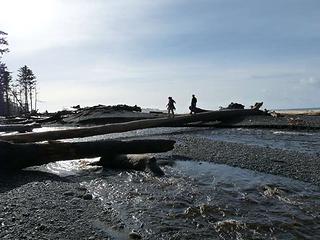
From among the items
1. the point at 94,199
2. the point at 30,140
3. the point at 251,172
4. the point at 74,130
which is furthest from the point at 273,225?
the point at 74,130

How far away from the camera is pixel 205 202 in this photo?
877 cm

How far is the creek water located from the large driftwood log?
25.3 inches

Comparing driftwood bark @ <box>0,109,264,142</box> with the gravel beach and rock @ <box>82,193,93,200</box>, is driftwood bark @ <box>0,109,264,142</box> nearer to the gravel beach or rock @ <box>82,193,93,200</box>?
the gravel beach

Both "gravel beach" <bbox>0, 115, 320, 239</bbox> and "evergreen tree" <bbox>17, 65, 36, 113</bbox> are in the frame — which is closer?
"gravel beach" <bbox>0, 115, 320, 239</bbox>

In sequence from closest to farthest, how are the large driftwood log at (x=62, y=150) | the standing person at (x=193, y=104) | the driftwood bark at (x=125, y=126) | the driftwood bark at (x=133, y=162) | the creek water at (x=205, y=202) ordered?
1. the creek water at (x=205, y=202)
2. the large driftwood log at (x=62, y=150)
3. the driftwood bark at (x=133, y=162)
4. the driftwood bark at (x=125, y=126)
5. the standing person at (x=193, y=104)

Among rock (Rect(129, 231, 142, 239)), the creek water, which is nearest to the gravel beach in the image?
rock (Rect(129, 231, 142, 239))

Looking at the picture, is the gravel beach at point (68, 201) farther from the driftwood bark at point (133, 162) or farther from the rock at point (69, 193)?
the driftwood bark at point (133, 162)

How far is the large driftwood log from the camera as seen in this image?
37.5 ft

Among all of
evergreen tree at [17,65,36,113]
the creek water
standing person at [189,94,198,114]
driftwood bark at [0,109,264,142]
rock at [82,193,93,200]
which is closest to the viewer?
the creek water

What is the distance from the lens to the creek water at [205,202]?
7.06 meters

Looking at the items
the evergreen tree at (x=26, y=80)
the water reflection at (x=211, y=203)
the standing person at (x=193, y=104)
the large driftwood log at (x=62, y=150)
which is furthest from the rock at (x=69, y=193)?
the evergreen tree at (x=26, y=80)

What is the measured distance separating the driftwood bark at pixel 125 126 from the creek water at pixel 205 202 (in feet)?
11.9

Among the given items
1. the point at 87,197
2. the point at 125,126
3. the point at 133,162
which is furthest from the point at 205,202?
the point at 125,126

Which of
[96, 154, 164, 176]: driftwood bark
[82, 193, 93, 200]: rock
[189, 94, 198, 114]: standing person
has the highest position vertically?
[189, 94, 198, 114]: standing person
